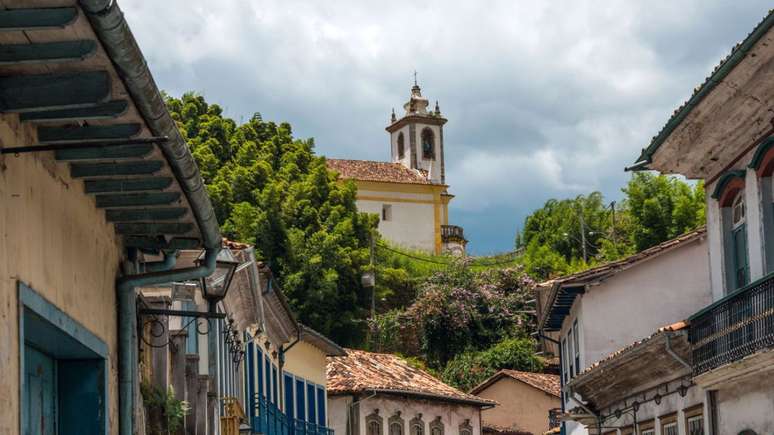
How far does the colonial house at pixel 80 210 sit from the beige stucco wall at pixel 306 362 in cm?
2050

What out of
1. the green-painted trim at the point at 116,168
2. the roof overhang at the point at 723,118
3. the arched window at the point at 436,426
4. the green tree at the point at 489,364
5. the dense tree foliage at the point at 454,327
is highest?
the dense tree foliage at the point at 454,327

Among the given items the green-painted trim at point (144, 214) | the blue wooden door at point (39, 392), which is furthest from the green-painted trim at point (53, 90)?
the green-painted trim at point (144, 214)

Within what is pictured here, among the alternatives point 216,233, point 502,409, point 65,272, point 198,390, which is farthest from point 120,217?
point 502,409

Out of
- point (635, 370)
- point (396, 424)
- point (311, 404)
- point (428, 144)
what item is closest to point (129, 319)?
point (635, 370)

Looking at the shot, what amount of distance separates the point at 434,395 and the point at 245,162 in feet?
47.0

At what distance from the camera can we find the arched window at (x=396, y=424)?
134ft

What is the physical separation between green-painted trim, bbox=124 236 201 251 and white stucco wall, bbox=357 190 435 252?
58.8 metres

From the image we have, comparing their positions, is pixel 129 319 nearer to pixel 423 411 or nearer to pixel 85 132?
pixel 85 132

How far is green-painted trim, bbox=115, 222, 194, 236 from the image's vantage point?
928 cm

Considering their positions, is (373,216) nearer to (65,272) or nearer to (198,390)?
(198,390)

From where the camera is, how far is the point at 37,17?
5828 millimetres

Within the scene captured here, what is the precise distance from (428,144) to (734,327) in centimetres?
6584

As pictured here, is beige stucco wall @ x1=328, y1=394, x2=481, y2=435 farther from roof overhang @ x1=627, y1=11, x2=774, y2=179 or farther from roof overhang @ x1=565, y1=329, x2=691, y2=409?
roof overhang @ x1=627, y1=11, x2=774, y2=179

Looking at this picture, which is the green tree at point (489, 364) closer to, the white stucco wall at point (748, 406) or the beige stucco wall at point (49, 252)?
the white stucco wall at point (748, 406)
